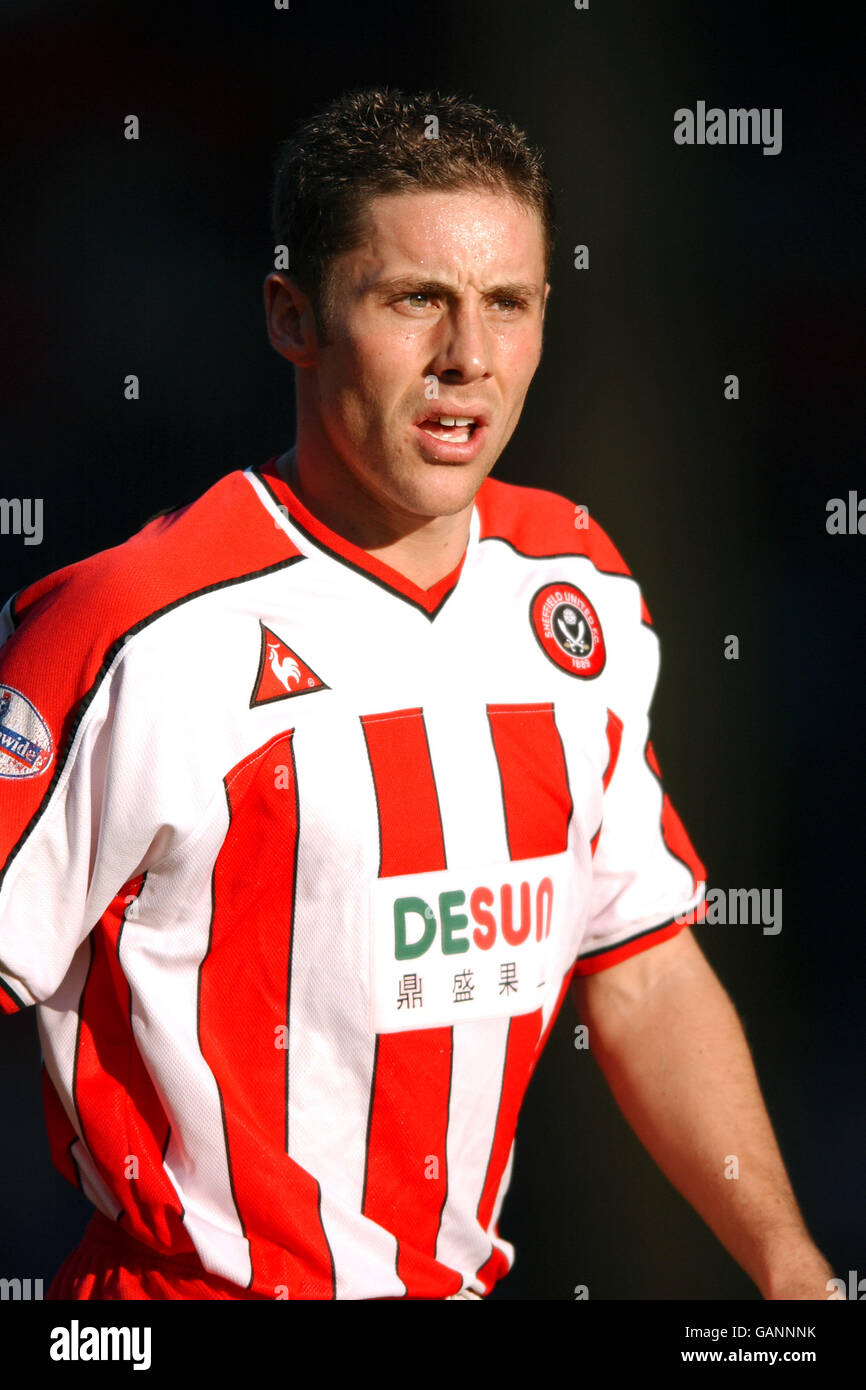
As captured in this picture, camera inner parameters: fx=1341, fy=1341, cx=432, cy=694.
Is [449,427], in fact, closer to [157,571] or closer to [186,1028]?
[157,571]

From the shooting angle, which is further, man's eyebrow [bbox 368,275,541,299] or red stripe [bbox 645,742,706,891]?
red stripe [bbox 645,742,706,891]

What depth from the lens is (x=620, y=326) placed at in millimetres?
2221

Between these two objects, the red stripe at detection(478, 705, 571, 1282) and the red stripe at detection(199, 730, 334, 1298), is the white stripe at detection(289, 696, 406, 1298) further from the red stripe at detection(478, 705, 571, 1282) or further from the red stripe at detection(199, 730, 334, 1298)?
the red stripe at detection(478, 705, 571, 1282)

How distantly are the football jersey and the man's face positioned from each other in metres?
0.12

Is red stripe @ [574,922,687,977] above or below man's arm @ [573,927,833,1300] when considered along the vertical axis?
above

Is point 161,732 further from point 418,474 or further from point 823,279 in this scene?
point 823,279

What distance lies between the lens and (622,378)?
7.32 ft

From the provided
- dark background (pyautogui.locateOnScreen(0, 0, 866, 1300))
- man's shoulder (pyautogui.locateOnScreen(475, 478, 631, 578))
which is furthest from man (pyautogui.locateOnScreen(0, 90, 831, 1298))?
dark background (pyautogui.locateOnScreen(0, 0, 866, 1300))

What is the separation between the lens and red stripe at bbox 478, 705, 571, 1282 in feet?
4.71
